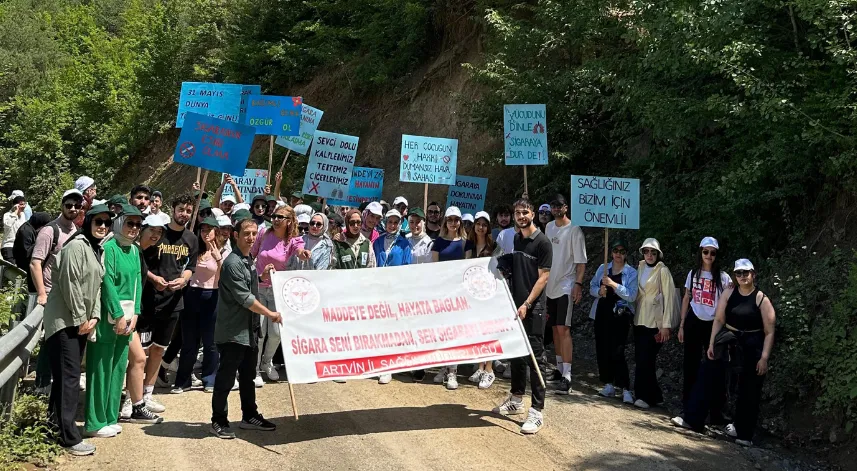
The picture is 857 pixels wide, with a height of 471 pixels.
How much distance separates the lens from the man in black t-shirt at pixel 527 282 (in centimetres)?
803

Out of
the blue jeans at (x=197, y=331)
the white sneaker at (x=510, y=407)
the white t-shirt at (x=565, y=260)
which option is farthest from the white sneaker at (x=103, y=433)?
the white t-shirt at (x=565, y=260)

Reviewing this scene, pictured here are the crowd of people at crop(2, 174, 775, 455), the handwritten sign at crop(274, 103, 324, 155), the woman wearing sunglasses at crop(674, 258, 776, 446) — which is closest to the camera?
the crowd of people at crop(2, 174, 775, 455)

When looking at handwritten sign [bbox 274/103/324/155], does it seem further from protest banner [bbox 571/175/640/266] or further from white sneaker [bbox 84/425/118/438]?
white sneaker [bbox 84/425/118/438]

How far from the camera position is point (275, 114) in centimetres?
1345

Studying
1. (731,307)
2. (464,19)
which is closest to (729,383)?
(731,307)

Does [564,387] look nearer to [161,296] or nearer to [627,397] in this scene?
[627,397]

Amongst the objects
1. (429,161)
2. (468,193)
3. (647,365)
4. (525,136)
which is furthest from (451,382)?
(468,193)

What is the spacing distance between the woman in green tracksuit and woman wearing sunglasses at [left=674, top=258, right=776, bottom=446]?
18.6ft

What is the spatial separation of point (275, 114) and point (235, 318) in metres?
6.87

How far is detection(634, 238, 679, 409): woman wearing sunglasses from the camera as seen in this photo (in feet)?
30.7

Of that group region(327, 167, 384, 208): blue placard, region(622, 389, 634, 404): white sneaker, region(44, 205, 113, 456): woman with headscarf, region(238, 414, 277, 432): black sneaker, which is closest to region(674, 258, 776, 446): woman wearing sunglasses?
region(622, 389, 634, 404): white sneaker

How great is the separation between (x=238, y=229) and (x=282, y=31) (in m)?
21.5

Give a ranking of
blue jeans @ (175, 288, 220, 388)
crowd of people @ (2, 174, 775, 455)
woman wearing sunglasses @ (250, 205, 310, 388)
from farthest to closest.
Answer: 1. woman wearing sunglasses @ (250, 205, 310, 388)
2. blue jeans @ (175, 288, 220, 388)
3. crowd of people @ (2, 174, 775, 455)

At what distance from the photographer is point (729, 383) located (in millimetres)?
9930
